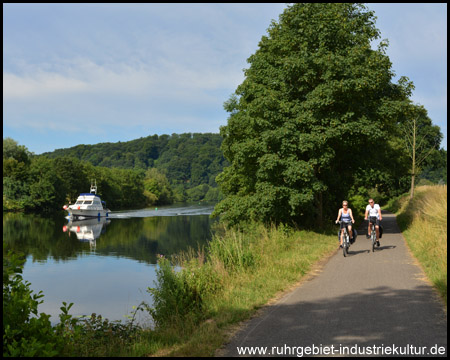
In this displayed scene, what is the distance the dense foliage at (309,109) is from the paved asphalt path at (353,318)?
8.57 metres

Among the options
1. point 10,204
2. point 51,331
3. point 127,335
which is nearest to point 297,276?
point 127,335

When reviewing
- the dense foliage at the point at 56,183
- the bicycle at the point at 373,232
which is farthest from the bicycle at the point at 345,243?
the dense foliage at the point at 56,183

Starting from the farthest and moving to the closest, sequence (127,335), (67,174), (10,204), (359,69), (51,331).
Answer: (67,174), (10,204), (359,69), (127,335), (51,331)

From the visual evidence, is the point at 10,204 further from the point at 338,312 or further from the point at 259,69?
the point at 338,312

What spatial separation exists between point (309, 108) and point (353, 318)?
13.1m

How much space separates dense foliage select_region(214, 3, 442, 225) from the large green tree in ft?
0.15

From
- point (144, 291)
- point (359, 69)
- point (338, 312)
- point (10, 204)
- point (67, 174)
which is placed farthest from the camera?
point (67, 174)

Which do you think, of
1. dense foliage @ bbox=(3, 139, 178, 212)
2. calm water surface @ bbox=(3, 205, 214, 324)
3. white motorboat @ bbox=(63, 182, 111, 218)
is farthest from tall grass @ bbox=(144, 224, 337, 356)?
dense foliage @ bbox=(3, 139, 178, 212)

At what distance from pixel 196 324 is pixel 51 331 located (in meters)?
2.52

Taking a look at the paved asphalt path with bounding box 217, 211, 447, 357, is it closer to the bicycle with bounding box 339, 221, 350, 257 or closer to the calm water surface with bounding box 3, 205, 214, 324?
the bicycle with bounding box 339, 221, 350, 257

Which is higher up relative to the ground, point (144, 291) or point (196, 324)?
point (196, 324)

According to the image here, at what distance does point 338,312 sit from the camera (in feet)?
21.9

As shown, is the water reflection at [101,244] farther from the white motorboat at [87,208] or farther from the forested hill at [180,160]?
the forested hill at [180,160]

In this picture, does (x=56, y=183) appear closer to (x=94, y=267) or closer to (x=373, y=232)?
(x=94, y=267)
